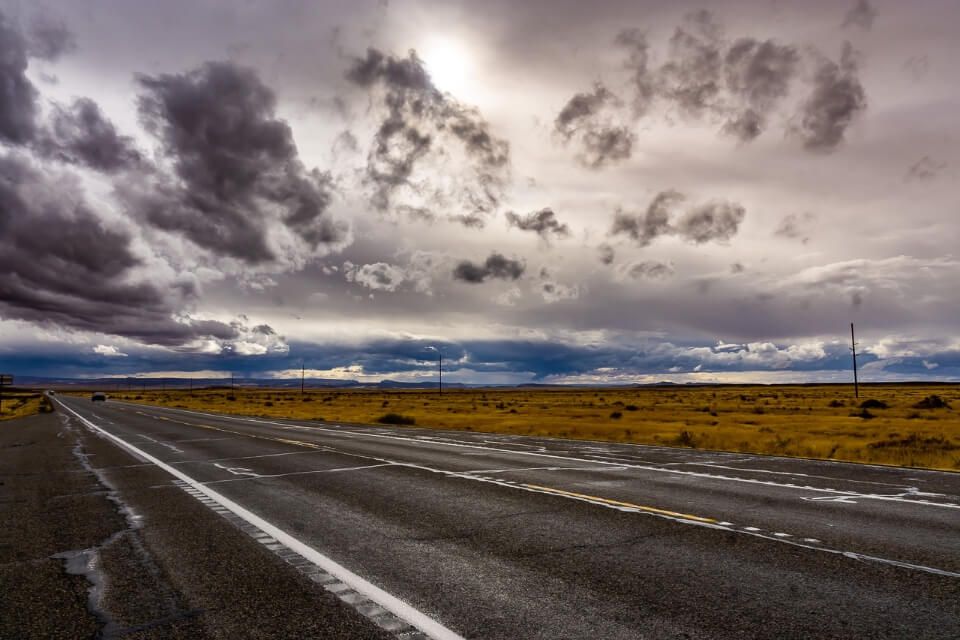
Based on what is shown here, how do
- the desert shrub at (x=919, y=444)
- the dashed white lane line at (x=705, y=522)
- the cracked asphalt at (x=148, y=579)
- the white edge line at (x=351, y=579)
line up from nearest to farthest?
the white edge line at (x=351, y=579)
the cracked asphalt at (x=148, y=579)
the dashed white lane line at (x=705, y=522)
the desert shrub at (x=919, y=444)

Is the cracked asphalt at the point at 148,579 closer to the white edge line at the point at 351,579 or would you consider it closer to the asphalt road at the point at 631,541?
the white edge line at the point at 351,579

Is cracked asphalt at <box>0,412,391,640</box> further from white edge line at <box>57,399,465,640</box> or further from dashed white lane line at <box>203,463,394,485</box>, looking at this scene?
dashed white lane line at <box>203,463,394,485</box>

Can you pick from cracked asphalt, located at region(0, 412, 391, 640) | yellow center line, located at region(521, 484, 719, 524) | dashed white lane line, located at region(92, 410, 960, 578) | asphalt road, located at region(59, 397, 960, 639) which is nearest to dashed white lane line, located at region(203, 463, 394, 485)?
asphalt road, located at region(59, 397, 960, 639)

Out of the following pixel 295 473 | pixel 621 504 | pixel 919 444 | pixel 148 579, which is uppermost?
pixel 148 579

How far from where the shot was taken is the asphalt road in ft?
15.4

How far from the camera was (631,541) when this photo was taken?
23.2 feet

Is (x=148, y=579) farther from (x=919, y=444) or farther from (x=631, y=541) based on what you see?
(x=919, y=444)

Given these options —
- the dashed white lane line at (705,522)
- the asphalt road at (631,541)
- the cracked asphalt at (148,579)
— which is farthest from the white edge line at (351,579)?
the dashed white lane line at (705,522)

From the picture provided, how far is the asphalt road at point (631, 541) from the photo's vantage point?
15.4 feet

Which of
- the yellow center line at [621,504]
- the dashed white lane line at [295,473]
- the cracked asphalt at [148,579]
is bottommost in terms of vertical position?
the dashed white lane line at [295,473]

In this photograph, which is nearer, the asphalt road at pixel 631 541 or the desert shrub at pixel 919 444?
the asphalt road at pixel 631 541

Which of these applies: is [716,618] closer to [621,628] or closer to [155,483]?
[621,628]

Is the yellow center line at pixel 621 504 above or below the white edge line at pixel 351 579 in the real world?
below

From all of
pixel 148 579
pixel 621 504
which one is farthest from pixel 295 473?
pixel 148 579
